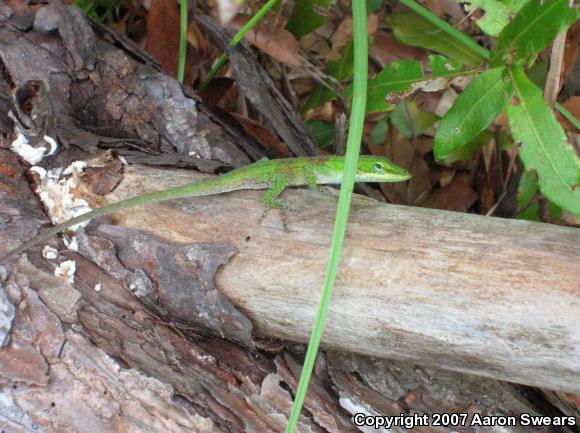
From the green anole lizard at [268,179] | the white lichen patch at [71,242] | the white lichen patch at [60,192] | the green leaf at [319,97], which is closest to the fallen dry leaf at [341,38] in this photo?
the green leaf at [319,97]

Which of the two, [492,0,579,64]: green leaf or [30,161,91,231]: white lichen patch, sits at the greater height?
[492,0,579,64]: green leaf

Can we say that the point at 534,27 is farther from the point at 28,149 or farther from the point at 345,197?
the point at 28,149

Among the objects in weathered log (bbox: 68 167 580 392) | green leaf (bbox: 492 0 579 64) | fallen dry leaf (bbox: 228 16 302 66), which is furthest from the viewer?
fallen dry leaf (bbox: 228 16 302 66)

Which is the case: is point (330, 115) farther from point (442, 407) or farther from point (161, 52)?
point (442, 407)

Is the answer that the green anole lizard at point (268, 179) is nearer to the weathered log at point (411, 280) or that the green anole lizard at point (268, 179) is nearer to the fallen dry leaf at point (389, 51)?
the weathered log at point (411, 280)

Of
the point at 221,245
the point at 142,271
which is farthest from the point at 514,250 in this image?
the point at 142,271

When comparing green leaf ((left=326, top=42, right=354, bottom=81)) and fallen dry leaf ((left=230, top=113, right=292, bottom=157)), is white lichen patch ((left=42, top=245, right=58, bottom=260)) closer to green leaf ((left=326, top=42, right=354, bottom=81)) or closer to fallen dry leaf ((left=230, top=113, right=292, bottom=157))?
fallen dry leaf ((left=230, top=113, right=292, bottom=157))

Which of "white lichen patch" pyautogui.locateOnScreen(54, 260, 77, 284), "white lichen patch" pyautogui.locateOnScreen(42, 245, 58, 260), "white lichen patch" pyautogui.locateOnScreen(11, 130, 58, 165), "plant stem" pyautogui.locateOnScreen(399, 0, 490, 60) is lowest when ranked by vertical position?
"white lichen patch" pyautogui.locateOnScreen(54, 260, 77, 284)

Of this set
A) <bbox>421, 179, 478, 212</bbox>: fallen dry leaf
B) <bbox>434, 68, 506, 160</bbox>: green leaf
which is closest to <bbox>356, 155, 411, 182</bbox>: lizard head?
<bbox>434, 68, 506, 160</bbox>: green leaf
